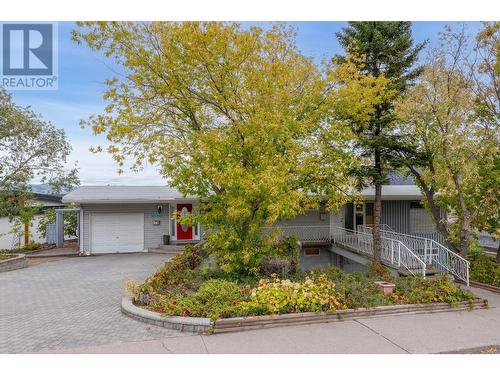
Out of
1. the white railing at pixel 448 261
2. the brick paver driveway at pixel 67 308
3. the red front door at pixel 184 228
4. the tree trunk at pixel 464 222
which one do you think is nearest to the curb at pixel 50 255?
the brick paver driveway at pixel 67 308

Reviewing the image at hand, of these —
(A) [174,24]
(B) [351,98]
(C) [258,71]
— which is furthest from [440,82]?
(A) [174,24]

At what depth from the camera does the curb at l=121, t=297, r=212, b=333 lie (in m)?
5.66

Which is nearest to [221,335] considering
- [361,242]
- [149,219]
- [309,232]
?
[361,242]

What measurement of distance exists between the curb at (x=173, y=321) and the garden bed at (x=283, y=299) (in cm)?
2

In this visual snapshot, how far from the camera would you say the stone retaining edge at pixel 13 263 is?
1162 centimetres

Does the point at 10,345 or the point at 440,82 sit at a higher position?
the point at 440,82

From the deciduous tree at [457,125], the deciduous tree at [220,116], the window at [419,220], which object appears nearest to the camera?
the deciduous tree at [220,116]

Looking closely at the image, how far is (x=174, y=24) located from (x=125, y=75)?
1.96 meters

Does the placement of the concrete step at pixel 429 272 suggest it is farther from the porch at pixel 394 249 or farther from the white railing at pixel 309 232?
the white railing at pixel 309 232

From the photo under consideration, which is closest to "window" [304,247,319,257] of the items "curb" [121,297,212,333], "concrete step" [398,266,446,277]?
"concrete step" [398,266,446,277]

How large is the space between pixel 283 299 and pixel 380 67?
8.57m

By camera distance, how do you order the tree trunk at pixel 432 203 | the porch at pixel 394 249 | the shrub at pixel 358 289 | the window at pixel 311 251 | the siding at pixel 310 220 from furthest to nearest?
the siding at pixel 310 220
the window at pixel 311 251
the tree trunk at pixel 432 203
the porch at pixel 394 249
the shrub at pixel 358 289

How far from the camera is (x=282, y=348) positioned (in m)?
5.05
